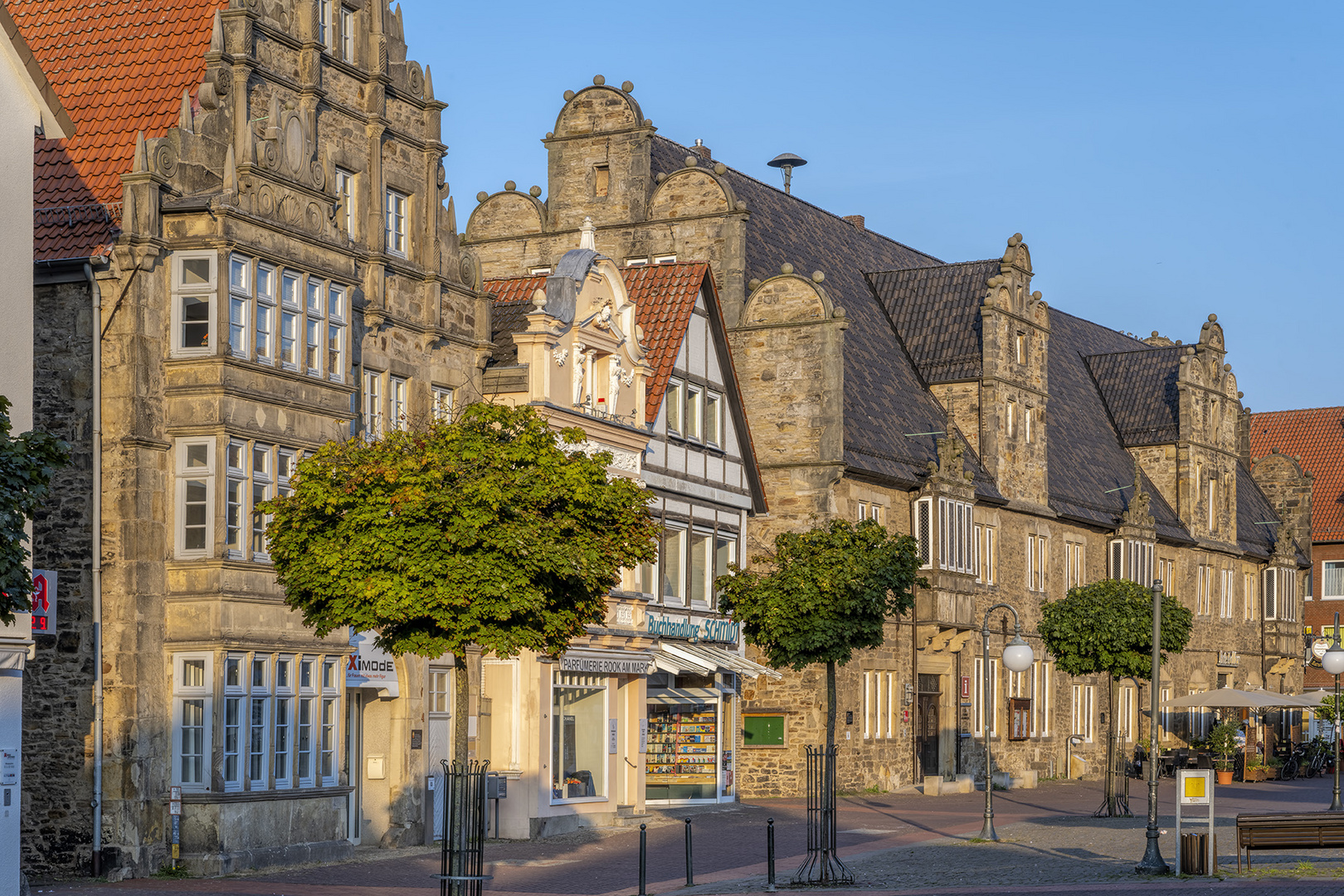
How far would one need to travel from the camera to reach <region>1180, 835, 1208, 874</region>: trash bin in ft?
82.7

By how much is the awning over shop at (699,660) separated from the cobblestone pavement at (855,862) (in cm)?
289

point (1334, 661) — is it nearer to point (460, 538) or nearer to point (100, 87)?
point (460, 538)

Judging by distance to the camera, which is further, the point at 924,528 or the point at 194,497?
the point at 924,528

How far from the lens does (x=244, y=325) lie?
87.2 ft

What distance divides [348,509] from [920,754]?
3035 centimetres

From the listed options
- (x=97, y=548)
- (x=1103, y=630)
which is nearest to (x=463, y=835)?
(x=97, y=548)

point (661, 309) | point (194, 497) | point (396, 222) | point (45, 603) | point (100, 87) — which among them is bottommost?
point (45, 603)

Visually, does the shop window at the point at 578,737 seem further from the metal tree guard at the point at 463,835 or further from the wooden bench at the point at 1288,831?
the metal tree guard at the point at 463,835

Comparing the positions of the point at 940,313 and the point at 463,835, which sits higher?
the point at 940,313

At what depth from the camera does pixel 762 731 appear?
4481cm

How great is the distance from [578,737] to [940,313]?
878 inches

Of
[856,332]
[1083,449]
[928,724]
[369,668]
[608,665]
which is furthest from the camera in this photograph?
[1083,449]

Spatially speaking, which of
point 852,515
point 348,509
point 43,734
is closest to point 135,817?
point 43,734

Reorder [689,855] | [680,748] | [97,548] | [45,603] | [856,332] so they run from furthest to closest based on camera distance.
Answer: [856,332], [680,748], [97,548], [45,603], [689,855]
